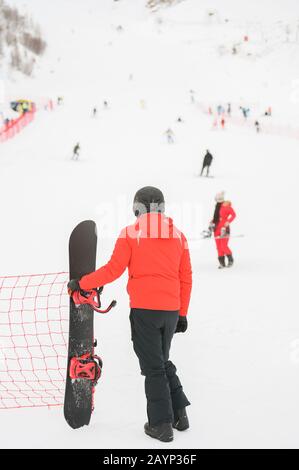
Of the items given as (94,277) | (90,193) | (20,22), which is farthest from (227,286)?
(20,22)

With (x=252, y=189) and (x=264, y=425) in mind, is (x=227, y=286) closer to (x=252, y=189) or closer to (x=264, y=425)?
(x=264, y=425)

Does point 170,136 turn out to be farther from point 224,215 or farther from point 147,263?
point 147,263

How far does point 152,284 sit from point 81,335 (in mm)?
616

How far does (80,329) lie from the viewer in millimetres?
3289

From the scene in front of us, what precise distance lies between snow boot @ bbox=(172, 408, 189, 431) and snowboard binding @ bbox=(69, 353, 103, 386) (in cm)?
58

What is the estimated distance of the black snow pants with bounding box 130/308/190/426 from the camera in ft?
10.1

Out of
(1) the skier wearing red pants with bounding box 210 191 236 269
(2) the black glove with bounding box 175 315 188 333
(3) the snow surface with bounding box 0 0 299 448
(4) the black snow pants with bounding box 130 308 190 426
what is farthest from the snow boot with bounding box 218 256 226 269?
(4) the black snow pants with bounding box 130 308 190 426

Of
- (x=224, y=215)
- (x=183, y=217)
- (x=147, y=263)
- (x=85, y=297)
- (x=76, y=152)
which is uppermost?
(x=147, y=263)

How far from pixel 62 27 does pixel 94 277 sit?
90.6 meters

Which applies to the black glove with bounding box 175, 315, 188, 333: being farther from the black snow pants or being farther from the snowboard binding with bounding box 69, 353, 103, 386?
the snowboard binding with bounding box 69, 353, 103, 386

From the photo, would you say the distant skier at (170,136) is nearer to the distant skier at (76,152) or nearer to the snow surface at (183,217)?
the snow surface at (183,217)

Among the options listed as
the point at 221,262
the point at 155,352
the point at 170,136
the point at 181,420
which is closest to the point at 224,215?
the point at 221,262

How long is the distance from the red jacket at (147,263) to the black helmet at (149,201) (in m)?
0.04

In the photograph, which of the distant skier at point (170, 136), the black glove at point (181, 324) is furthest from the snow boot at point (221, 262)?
the distant skier at point (170, 136)
